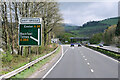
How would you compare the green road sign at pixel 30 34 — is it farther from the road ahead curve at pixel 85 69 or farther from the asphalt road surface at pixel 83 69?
the road ahead curve at pixel 85 69

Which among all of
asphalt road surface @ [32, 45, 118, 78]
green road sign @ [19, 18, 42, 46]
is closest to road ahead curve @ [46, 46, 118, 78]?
asphalt road surface @ [32, 45, 118, 78]

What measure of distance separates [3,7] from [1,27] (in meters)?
2.80

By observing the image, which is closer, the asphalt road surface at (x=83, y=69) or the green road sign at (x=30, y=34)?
the asphalt road surface at (x=83, y=69)

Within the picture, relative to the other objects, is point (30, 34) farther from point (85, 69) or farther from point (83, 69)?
point (85, 69)

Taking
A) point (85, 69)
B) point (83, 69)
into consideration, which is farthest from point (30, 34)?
point (85, 69)

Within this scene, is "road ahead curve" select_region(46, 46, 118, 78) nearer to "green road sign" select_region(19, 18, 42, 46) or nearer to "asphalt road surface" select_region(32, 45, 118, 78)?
"asphalt road surface" select_region(32, 45, 118, 78)

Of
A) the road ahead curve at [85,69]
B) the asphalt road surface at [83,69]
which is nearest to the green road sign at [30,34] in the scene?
the asphalt road surface at [83,69]

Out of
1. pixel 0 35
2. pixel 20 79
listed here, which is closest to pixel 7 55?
pixel 0 35

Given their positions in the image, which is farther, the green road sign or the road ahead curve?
the green road sign

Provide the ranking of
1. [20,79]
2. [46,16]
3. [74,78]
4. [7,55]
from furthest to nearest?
[46,16] < [7,55] < [74,78] < [20,79]

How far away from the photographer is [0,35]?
81.9 feet

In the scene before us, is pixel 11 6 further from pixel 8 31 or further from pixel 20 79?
pixel 20 79

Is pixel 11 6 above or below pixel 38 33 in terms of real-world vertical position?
above

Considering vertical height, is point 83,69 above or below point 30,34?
below
